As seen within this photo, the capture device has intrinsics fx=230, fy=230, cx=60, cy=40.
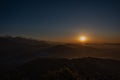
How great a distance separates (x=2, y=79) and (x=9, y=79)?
152 centimetres

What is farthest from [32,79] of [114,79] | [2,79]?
[114,79]

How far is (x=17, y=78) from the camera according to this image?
125 feet

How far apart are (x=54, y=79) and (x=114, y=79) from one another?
11755 mm

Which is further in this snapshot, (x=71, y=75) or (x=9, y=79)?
(x=9, y=79)

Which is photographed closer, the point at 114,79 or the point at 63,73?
the point at 63,73

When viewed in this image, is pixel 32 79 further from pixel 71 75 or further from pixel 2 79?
pixel 71 75

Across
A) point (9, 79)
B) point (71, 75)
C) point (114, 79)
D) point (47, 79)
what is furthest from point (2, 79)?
point (114, 79)

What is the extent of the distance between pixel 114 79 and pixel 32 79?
1350cm

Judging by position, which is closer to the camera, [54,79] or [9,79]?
[54,79]

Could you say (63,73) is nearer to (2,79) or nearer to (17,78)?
(17,78)

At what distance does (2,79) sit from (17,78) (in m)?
2.70

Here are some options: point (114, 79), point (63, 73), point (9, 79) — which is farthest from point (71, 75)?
point (9, 79)

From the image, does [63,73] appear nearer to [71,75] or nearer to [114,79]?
[71,75]

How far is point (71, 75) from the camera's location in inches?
1196
